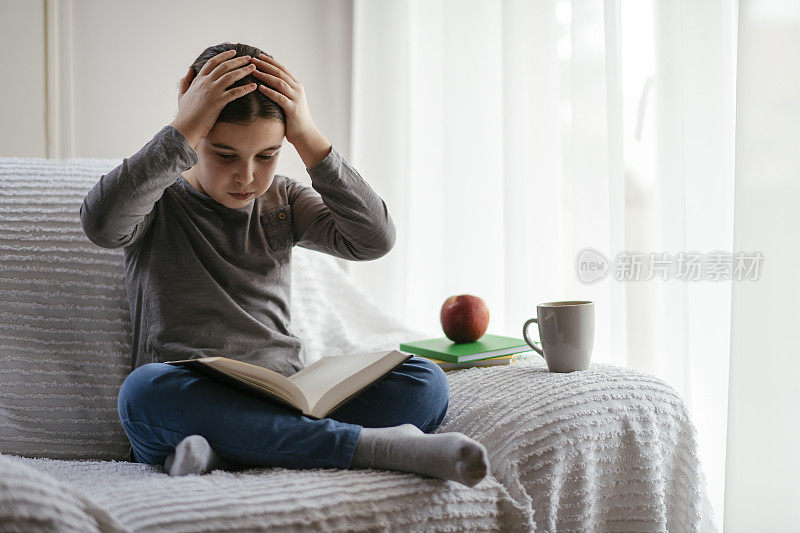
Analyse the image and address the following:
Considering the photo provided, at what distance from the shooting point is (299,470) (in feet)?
2.76

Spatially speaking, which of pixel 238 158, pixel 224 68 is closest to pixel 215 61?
pixel 224 68

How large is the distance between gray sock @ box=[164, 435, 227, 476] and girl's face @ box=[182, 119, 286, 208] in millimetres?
392

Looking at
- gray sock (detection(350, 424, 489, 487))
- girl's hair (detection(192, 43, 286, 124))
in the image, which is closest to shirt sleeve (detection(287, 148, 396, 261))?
girl's hair (detection(192, 43, 286, 124))

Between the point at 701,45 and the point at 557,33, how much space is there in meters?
0.38

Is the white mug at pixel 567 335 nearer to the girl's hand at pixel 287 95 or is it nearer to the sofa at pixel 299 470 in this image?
the sofa at pixel 299 470

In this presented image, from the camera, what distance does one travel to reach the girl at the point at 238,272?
0.84 metres

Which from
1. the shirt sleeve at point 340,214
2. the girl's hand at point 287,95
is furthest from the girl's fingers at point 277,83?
the shirt sleeve at point 340,214

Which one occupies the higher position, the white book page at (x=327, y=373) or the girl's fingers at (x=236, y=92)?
the girl's fingers at (x=236, y=92)

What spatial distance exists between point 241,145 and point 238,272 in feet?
0.70

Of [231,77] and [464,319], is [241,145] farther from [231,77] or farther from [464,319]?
[464,319]

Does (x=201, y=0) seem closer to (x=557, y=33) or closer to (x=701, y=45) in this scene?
(x=557, y=33)

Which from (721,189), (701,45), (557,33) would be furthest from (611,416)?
(557,33)

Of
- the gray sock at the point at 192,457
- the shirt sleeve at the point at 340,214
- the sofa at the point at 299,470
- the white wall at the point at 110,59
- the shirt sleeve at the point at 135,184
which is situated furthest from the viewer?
the white wall at the point at 110,59

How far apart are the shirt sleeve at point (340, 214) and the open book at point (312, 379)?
0.22m
